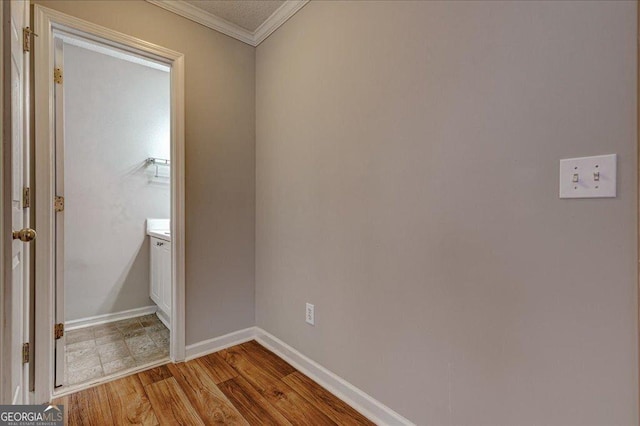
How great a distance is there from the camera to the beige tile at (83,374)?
174 centimetres

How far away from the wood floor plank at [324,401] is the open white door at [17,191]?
1.22 metres

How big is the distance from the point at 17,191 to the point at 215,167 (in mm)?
1059

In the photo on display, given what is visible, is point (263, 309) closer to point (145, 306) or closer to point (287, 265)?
point (287, 265)

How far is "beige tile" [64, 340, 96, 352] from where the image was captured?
7.09 feet

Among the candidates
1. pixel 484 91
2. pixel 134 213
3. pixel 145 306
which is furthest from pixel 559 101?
pixel 145 306

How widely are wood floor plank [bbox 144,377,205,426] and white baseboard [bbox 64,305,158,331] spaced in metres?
1.39

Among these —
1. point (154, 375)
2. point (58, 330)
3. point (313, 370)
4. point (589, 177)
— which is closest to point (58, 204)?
point (58, 330)

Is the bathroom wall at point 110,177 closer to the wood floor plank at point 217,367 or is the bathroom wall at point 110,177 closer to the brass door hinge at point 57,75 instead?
the brass door hinge at point 57,75

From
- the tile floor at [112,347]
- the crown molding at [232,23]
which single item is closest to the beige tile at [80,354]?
the tile floor at [112,347]

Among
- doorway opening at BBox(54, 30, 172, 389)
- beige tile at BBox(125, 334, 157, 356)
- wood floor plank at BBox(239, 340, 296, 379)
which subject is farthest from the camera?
doorway opening at BBox(54, 30, 172, 389)

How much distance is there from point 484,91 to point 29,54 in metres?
2.07

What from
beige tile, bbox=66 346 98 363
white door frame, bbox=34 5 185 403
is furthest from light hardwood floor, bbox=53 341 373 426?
beige tile, bbox=66 346 98 363

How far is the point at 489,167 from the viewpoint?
104cm

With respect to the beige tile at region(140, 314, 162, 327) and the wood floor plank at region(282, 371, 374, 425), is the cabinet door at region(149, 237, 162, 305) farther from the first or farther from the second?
the wood floor plank at region(282, 371, 374, 425)
